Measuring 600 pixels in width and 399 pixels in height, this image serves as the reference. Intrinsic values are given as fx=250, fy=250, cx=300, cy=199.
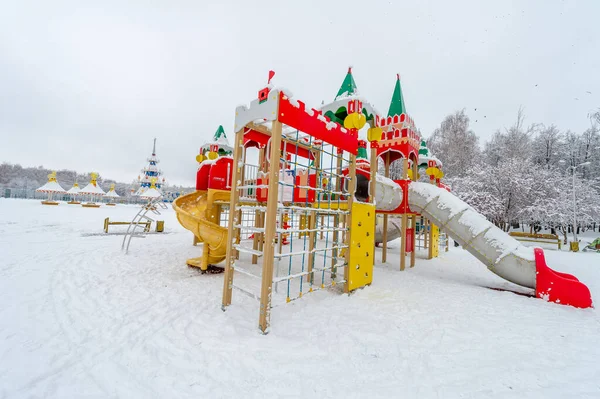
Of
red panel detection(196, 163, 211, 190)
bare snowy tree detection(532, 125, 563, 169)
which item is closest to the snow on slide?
red panel detection(196, 163, 211, 190)

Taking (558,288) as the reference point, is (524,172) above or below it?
above

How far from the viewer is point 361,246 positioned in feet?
18.0

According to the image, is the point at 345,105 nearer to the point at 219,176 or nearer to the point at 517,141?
the point at 219,176

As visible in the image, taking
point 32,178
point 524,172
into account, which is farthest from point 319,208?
point 32,178

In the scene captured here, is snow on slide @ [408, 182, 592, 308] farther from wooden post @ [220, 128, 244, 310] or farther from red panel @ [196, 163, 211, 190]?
red panel @ [196, 163, 211, 190]

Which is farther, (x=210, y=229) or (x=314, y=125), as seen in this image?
(x=210, y=229)

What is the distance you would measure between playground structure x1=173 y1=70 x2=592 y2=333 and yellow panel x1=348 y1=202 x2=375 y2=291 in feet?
0.07

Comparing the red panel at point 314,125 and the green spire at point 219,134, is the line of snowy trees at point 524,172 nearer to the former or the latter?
the green spire at point 219,134

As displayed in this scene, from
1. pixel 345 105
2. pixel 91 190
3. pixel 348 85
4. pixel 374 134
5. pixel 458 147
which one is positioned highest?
pixel 458 147

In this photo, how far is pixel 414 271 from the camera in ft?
26.1

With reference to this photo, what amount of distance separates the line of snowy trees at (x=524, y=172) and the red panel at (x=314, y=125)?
19422 mm

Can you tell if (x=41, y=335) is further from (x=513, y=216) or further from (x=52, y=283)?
(x=513, y=216)

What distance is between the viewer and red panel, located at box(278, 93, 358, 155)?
3.62m

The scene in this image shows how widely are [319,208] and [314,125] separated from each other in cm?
151
